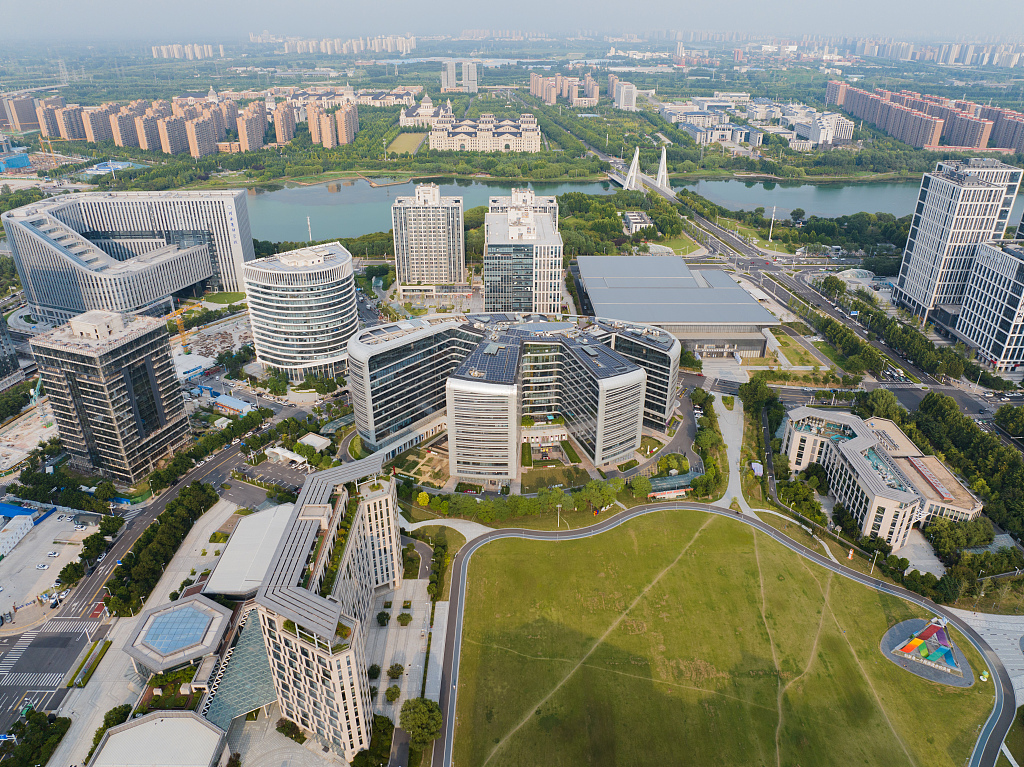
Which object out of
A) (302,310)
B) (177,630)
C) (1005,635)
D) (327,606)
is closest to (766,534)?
(1005,635)

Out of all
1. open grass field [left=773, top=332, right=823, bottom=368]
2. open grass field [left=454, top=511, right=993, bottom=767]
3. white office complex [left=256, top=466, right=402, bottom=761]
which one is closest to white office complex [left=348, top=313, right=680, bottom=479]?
open grass field [left=454, top=511, right=993, bottom=767]

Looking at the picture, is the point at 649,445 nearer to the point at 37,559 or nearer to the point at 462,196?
the point at 37,559

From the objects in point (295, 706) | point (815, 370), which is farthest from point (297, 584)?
point (815, 370)

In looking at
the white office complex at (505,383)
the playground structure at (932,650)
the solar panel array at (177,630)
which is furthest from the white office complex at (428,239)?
the playground structure at (932,650)

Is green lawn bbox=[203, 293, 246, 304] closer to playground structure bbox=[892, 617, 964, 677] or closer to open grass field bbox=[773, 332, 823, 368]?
open grass field bbox=[773, 332, 823, 368]

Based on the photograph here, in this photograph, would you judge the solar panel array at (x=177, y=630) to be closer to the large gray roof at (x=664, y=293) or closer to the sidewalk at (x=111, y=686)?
the sidewalk at (x=111, y=686)

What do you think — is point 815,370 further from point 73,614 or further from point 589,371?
point 73,614
